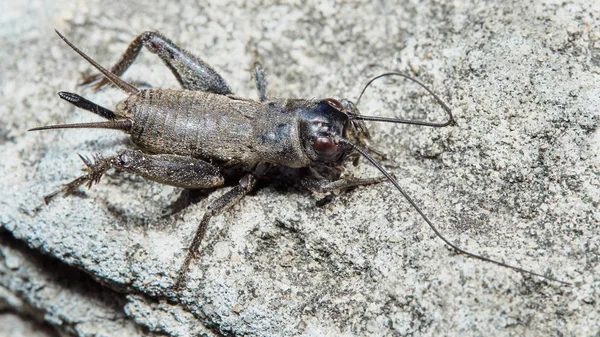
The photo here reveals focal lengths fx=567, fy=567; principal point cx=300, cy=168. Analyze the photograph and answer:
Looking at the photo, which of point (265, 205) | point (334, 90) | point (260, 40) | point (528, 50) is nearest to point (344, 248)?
point (265, 205)

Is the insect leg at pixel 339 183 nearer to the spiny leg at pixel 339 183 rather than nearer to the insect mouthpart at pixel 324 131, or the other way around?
the spiny leg at pixel 339 183

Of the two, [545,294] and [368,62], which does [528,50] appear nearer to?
[368,62]

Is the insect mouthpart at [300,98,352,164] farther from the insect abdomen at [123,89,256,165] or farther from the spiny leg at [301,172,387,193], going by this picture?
the insect abdomen at [123,89,256,165]

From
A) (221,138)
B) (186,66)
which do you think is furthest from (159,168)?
(186,66)

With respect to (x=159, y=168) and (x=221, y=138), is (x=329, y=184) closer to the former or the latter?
(x=221, y=138)

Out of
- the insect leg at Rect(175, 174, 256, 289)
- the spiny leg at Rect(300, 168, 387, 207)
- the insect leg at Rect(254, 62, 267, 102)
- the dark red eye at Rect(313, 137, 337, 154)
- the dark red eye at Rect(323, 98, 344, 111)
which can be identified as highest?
the insect leg at Rect(254, 62, 267, 102)

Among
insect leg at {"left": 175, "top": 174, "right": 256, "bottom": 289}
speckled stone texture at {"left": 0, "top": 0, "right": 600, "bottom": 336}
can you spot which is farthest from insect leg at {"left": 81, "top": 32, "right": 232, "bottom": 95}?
insect leg at {"left": 175, "top": 174, "right": 256, "bottom": 289}
